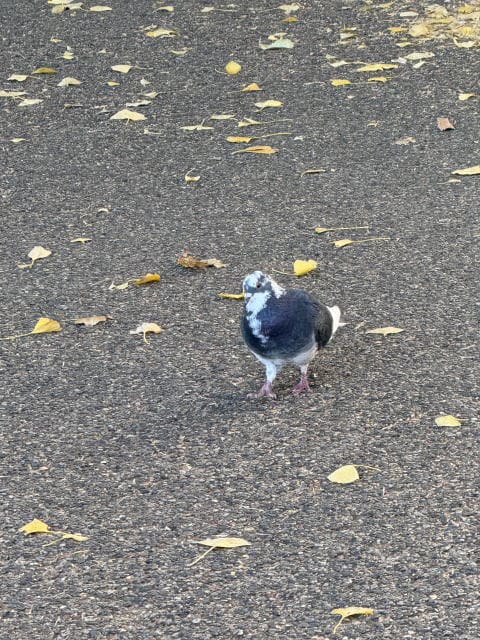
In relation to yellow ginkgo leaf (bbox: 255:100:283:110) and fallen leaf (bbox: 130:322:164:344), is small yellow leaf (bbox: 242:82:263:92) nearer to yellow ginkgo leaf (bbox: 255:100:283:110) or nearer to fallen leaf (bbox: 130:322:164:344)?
yellow ginkgo leaf (bbox: 255:100:283:110)

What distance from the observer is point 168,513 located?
139 inches

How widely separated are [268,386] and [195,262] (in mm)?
1243

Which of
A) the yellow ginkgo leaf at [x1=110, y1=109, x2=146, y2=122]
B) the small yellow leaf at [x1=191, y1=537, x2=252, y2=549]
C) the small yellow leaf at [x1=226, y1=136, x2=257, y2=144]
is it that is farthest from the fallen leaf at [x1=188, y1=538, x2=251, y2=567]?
the yellow ginkgo leaf at [x1=110, y1=109, x2=146, y2=122]

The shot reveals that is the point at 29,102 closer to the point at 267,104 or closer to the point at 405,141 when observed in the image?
the point at 267,104

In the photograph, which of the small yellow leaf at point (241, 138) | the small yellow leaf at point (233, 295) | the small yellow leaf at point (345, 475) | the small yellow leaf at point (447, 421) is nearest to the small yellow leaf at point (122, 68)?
the small yellow leaf at point (241, 138)

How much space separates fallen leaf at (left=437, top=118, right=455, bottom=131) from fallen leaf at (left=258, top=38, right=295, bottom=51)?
6.10ft

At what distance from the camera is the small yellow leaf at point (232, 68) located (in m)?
7.86

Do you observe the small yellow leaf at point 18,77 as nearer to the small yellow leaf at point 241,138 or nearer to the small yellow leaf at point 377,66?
the small yellow leaf at point 241,138

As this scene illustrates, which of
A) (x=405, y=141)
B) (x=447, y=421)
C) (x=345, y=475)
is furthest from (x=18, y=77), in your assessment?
(x=345, y=475)

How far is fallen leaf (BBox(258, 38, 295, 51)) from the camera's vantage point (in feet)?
27.0

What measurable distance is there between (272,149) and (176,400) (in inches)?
109

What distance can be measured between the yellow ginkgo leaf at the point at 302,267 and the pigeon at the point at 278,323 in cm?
104

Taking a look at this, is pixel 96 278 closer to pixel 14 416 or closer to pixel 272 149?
pixel 14 416

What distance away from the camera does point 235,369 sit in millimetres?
4395
